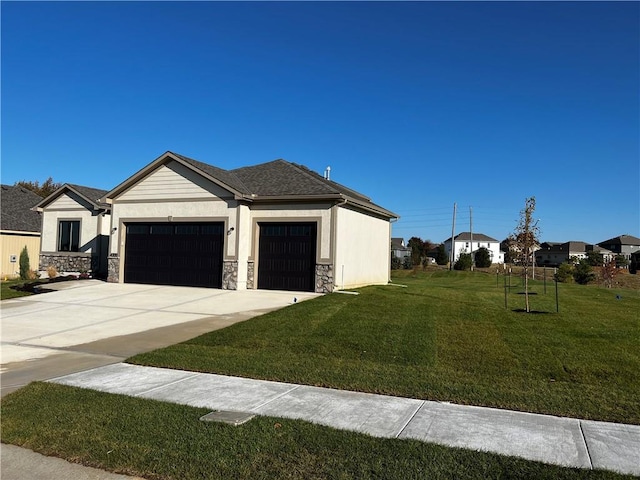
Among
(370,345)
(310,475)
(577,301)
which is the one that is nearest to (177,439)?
(310,475)

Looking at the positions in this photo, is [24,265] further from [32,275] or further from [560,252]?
[560,252]

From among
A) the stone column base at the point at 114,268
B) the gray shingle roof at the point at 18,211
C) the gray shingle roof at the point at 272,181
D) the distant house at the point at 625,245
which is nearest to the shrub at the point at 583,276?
the gray shingle roof at the point at 272,181

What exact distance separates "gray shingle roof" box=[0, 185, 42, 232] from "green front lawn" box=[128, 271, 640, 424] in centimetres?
2175

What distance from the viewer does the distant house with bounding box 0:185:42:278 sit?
2570 centimetres

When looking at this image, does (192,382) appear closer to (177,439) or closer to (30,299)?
(177,439)

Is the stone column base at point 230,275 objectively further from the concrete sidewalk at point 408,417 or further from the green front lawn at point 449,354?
the concrete sidewalk at point 408,417

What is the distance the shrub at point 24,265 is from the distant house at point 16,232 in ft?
3.05

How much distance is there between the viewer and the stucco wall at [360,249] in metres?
17.7

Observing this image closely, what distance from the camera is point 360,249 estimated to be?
20.0 meters

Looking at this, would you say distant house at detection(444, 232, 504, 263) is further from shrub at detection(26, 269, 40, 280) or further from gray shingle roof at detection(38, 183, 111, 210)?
shrub at detection(26, 269, 40, 280)

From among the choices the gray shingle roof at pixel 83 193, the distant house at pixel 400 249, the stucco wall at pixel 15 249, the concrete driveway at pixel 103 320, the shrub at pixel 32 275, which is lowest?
the concrete driveway at pixel 103 320

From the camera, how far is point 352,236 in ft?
62.3

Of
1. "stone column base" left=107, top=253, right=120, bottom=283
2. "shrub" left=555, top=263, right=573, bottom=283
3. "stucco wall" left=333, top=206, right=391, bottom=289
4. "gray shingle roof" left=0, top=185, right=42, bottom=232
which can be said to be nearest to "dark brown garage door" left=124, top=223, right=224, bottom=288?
"stone column base" left=107, top=253, right=120, bottom=283

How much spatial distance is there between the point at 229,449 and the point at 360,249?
15.9 m
